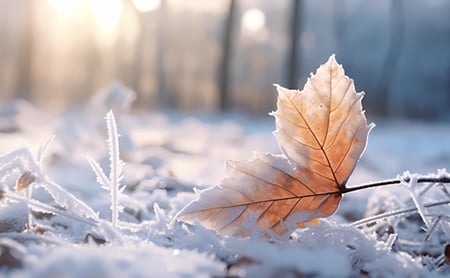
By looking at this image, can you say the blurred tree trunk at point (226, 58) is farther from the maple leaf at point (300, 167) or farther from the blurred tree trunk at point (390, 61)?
the maple leaf at point (300, 167)

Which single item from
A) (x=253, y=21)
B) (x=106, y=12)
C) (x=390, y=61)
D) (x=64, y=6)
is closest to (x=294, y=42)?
(x=390, y=61)

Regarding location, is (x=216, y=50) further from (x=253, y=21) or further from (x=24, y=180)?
(x=24, y=180)

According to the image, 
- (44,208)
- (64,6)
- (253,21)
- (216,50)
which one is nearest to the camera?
(44,208)

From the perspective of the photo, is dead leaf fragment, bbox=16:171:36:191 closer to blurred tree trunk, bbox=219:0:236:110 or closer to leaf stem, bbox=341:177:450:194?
leaf stem, bbox=341:177:450:194

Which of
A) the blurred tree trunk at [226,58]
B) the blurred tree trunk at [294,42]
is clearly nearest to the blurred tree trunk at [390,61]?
the blurred tree trunk at [294,42]

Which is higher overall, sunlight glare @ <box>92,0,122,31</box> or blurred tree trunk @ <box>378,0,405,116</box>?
sunlight glare @ <box>92,0,122,31</box>

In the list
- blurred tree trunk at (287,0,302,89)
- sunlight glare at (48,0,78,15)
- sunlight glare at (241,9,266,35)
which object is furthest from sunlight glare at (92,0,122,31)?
blurred tree trunk at (287,0,302,89)

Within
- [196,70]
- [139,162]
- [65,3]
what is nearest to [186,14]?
[196,70]

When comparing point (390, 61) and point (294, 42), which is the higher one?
point (294, 42)
